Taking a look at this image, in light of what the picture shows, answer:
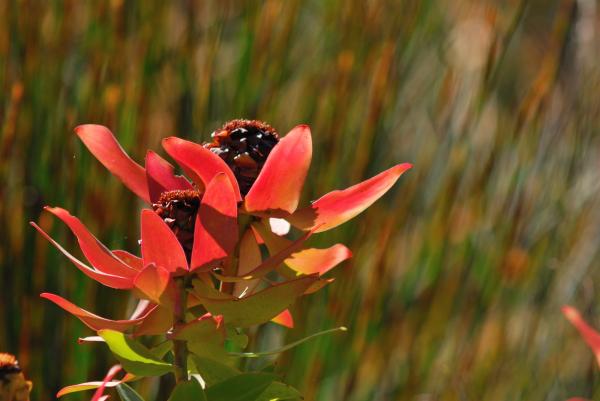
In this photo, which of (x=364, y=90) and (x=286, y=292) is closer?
(x=286, y=292)

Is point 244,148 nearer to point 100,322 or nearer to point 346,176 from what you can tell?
point 100,322

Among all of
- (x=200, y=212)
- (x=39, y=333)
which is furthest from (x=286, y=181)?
(x=39, y=333)

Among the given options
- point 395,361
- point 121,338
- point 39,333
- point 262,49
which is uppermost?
point 262,49

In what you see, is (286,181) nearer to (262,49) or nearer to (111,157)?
(111,157)

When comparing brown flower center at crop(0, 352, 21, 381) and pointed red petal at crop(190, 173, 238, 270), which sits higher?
pointed red petal at crop(190, 173, 238, 270)

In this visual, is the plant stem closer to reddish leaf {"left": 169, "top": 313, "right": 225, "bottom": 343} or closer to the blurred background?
reddish leaf {"left": 169, "top": 313, "right": 225, "bottom": 343}

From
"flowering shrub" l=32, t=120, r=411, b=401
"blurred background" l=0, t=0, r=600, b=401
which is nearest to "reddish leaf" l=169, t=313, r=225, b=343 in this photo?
"flowering shrub" l=32, t=120, r=411, b=401

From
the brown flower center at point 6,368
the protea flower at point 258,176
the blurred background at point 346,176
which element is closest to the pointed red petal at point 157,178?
the protea flower at point 258,176

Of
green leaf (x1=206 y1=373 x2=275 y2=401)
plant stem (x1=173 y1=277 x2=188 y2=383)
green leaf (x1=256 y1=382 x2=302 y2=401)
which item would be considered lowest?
green leaf (x1=256 y1=382 x2=302 y2=401)

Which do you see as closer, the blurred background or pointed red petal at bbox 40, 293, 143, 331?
pointed red petal at bbox 40, 293, 143, 331
